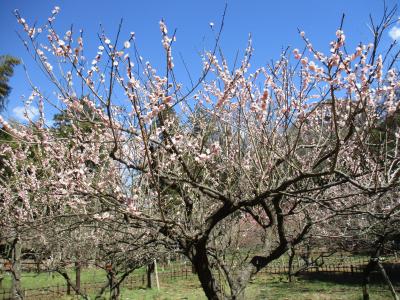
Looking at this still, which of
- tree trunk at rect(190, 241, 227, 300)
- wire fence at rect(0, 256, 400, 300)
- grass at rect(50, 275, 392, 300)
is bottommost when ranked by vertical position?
grass at rect(50, 275, 392, 300)

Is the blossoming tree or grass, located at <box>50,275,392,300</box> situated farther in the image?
grass, located at <box>50,275,392,300</box>

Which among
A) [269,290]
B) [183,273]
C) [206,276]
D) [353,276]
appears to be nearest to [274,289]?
[269,290]

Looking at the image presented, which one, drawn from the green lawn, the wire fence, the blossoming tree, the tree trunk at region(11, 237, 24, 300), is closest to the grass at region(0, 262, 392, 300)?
the green lawn

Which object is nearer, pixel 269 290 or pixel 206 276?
pixel 206 276

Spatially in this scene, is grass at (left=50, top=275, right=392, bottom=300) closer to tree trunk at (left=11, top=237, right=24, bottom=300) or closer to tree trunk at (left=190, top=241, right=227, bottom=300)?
tree trunk at (left=11, top=237, right=24, bottom=300)

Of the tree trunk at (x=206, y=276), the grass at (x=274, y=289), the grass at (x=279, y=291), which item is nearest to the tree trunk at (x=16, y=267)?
the grass at (x=274, y=289)

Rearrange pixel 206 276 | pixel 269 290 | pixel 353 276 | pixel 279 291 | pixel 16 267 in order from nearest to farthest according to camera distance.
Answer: pixel 206 276 < pixel 16 267 < pixel 279 291 < pixel 269 290 < pixel 353 276

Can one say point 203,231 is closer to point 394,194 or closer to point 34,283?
point 394,194

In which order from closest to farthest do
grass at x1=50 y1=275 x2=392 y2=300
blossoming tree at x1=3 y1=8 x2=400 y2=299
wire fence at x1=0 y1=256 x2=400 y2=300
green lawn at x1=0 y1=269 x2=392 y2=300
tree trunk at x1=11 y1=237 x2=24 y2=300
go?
blossoming tree at x1=3 y1=8 x2=400 y2=299 < tree trunk at x1=11 y1=237 x2=24 y2=300 < grass at x1=50 y1=275 x2=392 y2=300 < green lawn at x1=0 y1=269 x2=392 y2=300 < wire fence at x1=0 y1=256 x2=400 y2=300

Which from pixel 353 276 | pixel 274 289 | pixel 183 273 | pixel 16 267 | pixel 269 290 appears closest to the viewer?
pixel 16 267

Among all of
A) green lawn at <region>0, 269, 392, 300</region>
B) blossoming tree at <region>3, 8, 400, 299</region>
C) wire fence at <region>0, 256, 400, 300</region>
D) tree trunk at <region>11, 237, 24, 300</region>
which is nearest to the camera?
blossoming tree at <region>3, 8, 400, 299</region>

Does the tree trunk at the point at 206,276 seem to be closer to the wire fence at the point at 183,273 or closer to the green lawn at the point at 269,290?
the green lawn at the point at 269,290

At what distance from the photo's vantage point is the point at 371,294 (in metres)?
11.0

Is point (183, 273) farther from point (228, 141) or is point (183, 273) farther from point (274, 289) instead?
point (228, 141)
